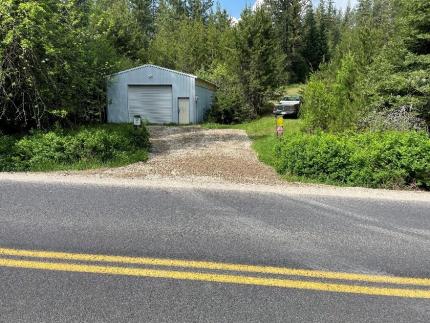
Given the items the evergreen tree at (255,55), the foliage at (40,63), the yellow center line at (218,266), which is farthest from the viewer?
the evergreen tree at (255,55)

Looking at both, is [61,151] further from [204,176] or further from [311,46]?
[311,46]

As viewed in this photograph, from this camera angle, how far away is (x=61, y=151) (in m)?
10.1

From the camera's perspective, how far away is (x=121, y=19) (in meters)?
41.9

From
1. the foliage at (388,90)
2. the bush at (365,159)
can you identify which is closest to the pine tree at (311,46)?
the foliage at (388,90)

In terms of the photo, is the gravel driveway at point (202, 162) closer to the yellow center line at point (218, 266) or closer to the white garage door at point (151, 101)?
the yellow center line at point (218, 266)

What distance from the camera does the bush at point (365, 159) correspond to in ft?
26.2

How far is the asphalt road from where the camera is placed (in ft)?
10.0

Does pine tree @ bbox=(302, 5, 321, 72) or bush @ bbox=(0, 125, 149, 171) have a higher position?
pine tree @ bbox=(302, 5, 321, 72)

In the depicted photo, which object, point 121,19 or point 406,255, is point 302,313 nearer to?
point 406,255

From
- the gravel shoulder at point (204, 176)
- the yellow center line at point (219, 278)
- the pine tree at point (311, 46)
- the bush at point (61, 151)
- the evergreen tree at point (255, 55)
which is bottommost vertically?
the yellow center line at point (219, 278)

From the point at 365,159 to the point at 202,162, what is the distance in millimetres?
4753

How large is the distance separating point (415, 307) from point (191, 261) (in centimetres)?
208

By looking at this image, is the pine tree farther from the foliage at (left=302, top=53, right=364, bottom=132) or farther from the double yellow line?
the double yellow line

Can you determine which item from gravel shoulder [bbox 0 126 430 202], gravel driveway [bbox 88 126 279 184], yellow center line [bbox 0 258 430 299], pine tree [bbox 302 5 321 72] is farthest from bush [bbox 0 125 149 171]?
pine tree [bbox 302 5 321 72]
